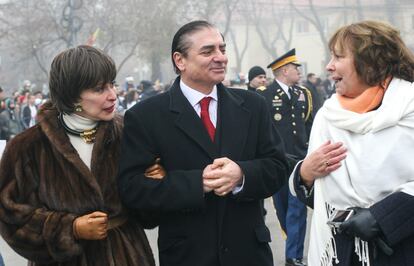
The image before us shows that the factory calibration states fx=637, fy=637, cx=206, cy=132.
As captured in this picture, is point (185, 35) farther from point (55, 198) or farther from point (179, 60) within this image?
point (55, 198)

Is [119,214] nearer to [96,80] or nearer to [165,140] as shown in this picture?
[165,140]

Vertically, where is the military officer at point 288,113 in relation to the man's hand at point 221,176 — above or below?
below

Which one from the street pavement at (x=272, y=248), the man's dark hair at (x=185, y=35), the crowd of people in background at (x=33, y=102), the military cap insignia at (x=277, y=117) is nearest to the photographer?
the man's dark hair at (x=185, y=35)

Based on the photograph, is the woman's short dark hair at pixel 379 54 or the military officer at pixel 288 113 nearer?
the woman's short dark hair at pixel 379 54

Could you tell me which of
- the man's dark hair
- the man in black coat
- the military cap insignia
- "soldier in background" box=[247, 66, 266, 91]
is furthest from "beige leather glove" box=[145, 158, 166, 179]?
"soldier in background" box=[247, 66, 266, 91]

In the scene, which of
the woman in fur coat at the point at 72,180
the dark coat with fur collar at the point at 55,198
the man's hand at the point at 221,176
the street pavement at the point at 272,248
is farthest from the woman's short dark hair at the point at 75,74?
the street pavement at the point at 272,248

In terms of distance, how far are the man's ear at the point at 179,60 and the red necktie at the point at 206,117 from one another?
194 millimetres

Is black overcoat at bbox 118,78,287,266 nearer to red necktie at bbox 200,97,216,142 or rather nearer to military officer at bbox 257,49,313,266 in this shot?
red necktie at bbox 200,97,216,142

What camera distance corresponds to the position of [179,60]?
3.20 metres

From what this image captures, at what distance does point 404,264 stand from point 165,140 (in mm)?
1209

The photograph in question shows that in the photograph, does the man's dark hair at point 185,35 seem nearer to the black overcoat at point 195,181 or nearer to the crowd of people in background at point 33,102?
the black overcoat at point 195,181

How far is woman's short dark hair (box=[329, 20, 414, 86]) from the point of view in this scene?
9.05 feet

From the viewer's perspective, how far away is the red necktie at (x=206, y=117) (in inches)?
123

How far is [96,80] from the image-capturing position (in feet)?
10.2
